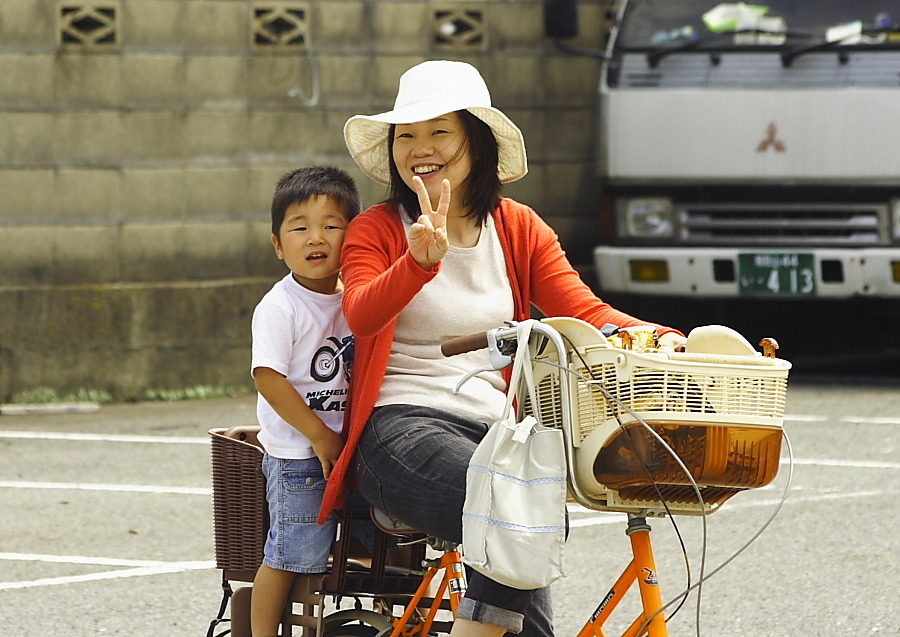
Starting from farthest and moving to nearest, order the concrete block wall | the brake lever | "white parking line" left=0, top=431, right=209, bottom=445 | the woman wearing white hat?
the concrete block wall < "white parking line" left=0, top=431, right=209, bottom=445 < the woman wearing white hat < the brake lever

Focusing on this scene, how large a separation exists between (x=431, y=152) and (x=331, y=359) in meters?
0.59

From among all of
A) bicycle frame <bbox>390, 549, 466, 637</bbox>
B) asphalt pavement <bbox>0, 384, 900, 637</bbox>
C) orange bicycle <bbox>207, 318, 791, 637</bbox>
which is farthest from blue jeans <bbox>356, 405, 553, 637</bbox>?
asphalt pavement <bbox>0, 384, 900, 637</bbox>

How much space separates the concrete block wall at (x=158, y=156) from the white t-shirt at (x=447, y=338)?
636 centimetres

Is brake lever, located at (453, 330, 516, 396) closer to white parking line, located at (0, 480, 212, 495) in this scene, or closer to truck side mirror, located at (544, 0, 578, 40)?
white parking line, located at (0, 480, 212, 495)

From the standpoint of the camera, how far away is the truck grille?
9.52 m

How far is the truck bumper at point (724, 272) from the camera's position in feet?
31.0

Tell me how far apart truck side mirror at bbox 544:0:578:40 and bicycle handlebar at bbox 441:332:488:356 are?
7.43 meters

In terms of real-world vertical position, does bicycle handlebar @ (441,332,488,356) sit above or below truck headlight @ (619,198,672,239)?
above

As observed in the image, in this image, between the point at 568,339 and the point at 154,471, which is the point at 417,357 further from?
the point at 154,471

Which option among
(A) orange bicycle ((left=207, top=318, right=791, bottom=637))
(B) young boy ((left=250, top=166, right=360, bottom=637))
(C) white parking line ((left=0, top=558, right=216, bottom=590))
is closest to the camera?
(A) orange bicycle ((left=207, top=318, right=791, bottom=637))

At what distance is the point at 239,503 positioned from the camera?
3.68 meters

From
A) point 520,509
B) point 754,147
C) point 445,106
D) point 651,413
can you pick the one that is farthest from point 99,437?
point 651,413

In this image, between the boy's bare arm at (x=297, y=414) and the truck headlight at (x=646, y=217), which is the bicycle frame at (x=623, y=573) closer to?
the boy's bare arm at (x=297, y=414)

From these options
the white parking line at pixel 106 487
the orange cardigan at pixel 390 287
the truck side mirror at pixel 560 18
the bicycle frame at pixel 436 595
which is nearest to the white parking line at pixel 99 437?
the white parking line at pixel 106 487
